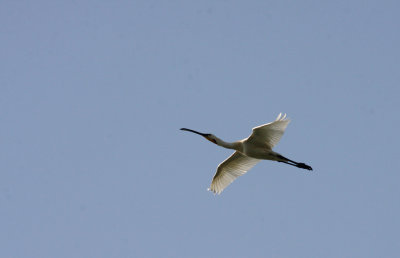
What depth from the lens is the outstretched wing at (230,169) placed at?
2375cm

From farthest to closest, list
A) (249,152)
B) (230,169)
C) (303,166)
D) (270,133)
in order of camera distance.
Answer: (230,169), (303,166), (249,152), (270,133)

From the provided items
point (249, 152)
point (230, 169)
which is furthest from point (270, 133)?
point (230, 169)

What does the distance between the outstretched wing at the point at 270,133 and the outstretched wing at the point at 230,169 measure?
2123 millimetres

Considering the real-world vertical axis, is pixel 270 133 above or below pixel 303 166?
above

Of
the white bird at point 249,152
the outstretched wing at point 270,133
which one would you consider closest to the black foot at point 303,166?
the white bird at point 249,152

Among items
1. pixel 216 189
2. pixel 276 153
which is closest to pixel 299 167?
pixel 276 153

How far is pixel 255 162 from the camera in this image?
24.0 meters

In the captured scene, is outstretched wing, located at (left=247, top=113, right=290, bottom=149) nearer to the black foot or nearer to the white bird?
the white bird

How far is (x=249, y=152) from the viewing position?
21875mm

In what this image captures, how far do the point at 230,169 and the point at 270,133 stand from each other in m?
3.45

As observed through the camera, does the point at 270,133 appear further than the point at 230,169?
No

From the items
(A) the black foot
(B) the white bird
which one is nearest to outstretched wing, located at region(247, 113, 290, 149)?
(B) the white bird

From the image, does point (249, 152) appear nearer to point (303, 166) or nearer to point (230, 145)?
point (230, 145)

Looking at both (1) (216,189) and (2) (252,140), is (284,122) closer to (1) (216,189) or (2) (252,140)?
(2) (252,140)
